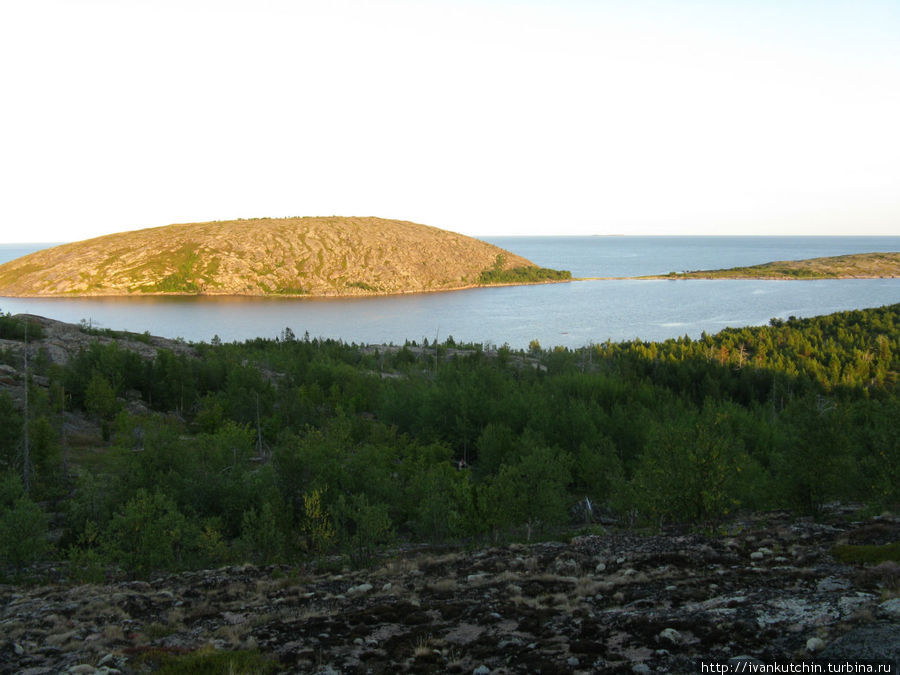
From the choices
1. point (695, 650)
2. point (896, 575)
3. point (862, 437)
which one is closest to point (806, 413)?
point (862, 437)

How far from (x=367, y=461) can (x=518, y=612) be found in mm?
20247

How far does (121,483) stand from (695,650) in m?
30.3

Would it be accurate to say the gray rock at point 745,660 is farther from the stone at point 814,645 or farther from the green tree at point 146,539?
the green tree at point 146,539

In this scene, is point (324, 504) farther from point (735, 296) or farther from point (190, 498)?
point (735, 296)

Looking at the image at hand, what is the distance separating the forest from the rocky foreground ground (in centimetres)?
425

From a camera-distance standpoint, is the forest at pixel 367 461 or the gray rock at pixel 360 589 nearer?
the gray rock at pixel 360 589

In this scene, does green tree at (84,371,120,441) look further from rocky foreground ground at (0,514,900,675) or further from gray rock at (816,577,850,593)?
gray rock at (816,577,850,593)

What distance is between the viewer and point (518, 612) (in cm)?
1470

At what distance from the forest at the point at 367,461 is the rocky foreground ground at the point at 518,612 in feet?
14.0

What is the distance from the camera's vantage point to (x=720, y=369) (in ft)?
274

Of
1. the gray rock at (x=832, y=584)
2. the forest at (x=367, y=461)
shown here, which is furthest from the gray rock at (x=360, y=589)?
the gray rock at (x=832, y=584)

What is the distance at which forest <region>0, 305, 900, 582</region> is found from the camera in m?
25.9

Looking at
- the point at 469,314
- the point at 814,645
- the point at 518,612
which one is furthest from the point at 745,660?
the point at 469,314

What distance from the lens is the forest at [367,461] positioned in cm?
2588
